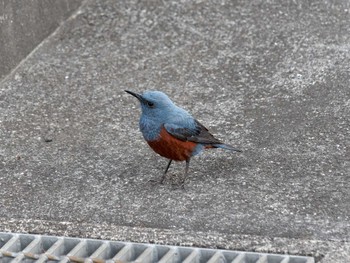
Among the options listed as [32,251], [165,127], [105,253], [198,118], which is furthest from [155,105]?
[32,251]

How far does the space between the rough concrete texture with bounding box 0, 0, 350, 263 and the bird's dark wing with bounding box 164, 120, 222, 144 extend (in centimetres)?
20

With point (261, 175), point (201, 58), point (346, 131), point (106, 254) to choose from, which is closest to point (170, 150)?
point (261, 175)

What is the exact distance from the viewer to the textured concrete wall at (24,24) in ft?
18.1

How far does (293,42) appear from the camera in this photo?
578 cm

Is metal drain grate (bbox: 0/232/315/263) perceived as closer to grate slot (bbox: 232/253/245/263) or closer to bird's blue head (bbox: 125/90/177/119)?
grate slot (bbox: 232/253/245/263)

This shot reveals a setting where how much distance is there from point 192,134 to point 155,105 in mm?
265

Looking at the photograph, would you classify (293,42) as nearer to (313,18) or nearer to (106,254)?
(313,18)

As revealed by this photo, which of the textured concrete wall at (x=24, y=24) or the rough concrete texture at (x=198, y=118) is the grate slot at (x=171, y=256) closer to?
the rough concrete texture at (x=198, y=118)

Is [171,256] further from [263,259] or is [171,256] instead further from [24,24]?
[24,24]

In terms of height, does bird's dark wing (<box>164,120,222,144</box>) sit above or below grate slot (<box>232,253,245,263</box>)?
above

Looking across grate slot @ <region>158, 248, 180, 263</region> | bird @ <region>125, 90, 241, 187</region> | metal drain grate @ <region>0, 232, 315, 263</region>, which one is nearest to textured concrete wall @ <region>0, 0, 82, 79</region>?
bird @ <region>125, 90, 241, 187</region>

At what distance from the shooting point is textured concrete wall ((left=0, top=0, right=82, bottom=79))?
5512 millimetres

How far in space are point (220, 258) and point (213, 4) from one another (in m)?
3.12

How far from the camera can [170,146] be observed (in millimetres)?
4281
